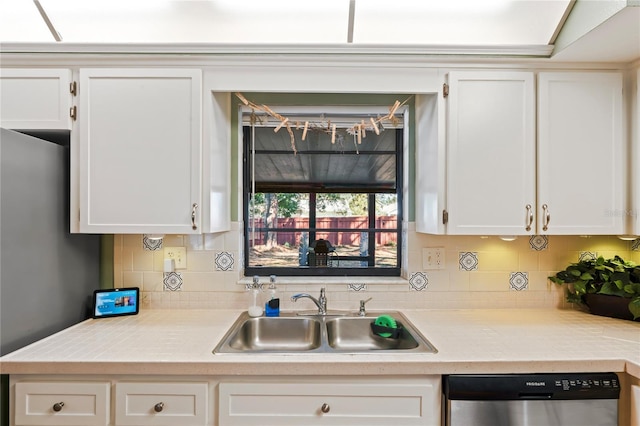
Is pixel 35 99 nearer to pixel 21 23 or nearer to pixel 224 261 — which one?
pixel 21 23

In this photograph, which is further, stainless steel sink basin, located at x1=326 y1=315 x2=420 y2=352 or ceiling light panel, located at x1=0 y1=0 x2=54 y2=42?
stainless steel sink basin, located at x1=326 y1=315 x2=420 y2=352

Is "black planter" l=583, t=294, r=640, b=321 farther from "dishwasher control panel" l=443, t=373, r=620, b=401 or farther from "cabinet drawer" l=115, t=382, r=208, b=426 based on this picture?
"cabinet drawer" l=115, t=382, r=208, b=426

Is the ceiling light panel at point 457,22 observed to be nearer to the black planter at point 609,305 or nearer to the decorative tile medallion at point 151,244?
the black planter at point 609,305

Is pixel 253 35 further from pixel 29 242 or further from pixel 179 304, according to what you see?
pixel 179 304

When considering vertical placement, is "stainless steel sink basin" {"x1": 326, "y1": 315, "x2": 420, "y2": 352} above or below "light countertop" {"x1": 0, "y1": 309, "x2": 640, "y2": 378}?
below

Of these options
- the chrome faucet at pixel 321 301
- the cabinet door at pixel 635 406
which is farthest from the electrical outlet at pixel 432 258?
the cabinet door at pixel 635 406

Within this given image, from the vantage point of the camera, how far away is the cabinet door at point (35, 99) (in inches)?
64.8

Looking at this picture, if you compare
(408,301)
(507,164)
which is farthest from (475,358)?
(507,164)

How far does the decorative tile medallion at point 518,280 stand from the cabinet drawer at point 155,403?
5.45 feet

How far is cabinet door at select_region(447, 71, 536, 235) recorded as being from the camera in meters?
1.70

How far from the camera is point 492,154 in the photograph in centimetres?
170

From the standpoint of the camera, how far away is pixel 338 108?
2.11 m

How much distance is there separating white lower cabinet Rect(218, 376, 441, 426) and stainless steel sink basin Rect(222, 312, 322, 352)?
1.60ft

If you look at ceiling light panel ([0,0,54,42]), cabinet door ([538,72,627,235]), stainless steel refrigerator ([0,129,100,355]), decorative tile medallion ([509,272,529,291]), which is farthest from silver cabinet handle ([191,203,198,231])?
decorative tile medallion ([509,272,529,291])
